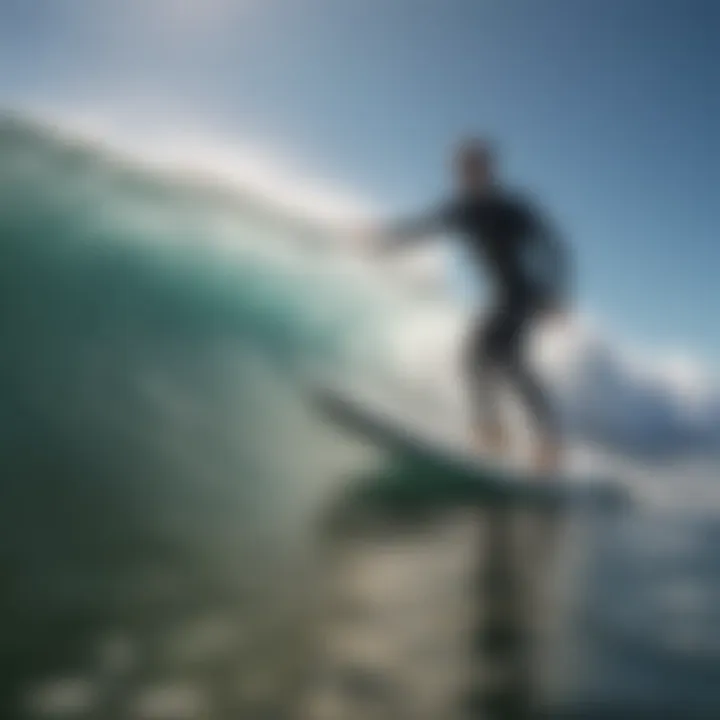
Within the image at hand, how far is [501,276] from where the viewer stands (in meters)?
1.92

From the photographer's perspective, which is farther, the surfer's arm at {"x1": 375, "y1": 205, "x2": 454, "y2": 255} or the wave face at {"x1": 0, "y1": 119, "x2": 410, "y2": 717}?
the surfer's arm at {"x1": 375, "y1": 205, "x2": 454, "y2": 255}

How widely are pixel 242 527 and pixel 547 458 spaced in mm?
692

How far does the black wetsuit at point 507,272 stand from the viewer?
1.89 m

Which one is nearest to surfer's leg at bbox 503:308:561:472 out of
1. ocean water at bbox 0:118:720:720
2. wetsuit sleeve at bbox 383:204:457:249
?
ocean water at bbox 0:118:720:720

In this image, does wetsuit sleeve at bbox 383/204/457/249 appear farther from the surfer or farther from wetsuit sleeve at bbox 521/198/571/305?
wetsuit sleeve at bbox 521/198/571/305

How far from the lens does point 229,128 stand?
1.90m

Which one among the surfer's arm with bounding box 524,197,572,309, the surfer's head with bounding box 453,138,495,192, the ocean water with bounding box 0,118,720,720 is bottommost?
the ocean water with bounding box 0,118,720,720

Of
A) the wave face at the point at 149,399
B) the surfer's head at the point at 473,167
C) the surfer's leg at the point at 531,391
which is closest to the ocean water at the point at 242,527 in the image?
the wave face at the point at 149,399

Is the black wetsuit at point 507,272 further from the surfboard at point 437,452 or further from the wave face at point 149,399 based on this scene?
the wave face at point 149,399

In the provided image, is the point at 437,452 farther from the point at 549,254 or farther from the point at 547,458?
the point at 549,254

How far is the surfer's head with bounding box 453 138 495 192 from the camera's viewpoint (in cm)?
190

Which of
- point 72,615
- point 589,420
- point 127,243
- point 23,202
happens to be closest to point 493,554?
point 589,420

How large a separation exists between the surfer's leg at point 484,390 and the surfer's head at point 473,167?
0.99 ft

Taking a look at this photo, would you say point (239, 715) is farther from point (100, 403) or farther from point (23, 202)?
Answer: point (23, 202)
